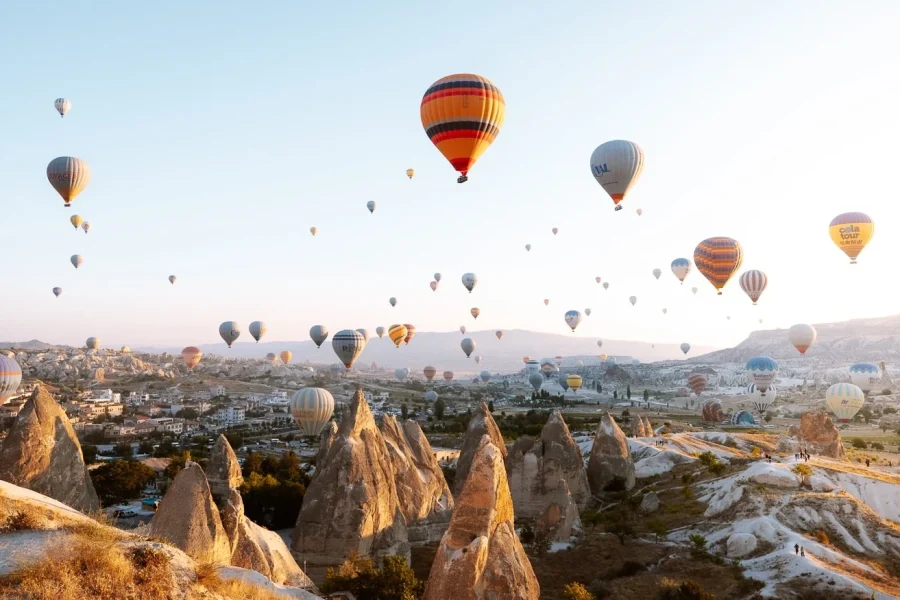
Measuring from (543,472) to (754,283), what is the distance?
96.5 ft

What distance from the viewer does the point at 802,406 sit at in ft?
351

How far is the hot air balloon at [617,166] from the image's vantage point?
36156 mm

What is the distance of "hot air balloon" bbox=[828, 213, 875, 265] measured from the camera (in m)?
44.9

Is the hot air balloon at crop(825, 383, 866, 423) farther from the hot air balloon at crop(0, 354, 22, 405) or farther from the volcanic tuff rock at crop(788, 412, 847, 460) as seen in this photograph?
the hot air balloon at crop(0, 354, 22, 405)

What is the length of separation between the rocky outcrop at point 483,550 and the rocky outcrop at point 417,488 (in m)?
11.1

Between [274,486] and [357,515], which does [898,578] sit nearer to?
[357,515]

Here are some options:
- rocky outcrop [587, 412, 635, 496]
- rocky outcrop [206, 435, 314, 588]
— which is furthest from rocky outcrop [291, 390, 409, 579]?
rocky outcrop [587, 412, 635, 496]

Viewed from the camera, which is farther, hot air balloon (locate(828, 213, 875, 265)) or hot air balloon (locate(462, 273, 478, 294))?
hot air balloon (locate(462, 273, 478, 294))

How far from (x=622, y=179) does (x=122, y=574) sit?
108 ft

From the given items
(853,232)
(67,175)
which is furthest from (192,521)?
(853,232)

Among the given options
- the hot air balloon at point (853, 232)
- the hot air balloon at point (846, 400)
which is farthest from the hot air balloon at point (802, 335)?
the hot air balloon at point (853, 232)

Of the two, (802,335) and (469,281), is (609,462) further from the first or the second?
(802,335)

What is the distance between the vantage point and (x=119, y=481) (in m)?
36.6

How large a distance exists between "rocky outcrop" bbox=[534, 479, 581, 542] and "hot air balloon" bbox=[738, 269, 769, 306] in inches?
1248
